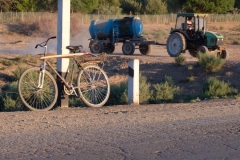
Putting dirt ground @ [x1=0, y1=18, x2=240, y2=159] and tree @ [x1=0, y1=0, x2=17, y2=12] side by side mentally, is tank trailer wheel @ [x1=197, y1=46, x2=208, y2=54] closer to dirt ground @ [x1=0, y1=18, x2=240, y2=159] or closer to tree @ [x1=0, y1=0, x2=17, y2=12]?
dirt ground @ [x1=0, y1=18, x2=240, y2=159]

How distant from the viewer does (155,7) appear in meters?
71.6

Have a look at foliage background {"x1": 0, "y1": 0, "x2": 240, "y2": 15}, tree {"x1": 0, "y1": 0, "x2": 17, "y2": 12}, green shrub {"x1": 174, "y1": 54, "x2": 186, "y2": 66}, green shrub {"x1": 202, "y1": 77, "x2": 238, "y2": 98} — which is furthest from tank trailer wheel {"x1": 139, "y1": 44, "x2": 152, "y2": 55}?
tree {"x1": 0, "y1": 0, "x2": 17, "y2": 12}

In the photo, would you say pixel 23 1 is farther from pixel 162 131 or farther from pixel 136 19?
pixel 162 131

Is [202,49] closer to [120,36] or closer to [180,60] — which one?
[180,60]

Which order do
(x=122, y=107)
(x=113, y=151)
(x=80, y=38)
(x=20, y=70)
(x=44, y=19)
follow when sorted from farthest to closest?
(x=44, y=19) < (x=80, y=38) < (x=20, y=70) < (x=122, y=107) < (x=113, y=151)

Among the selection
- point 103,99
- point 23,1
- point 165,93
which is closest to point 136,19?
point 165,93

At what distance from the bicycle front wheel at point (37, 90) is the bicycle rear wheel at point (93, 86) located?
63cm

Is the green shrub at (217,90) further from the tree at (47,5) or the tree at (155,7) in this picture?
the tree at (155,7)

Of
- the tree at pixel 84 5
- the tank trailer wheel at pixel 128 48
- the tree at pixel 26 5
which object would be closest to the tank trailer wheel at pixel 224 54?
the tank trailer wheel at pixel 128 48

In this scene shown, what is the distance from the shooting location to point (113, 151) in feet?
23.8

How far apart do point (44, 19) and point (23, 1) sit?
14.6m

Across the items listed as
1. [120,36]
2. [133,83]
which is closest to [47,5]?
[120,36]

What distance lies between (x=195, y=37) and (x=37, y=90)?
56.8ft

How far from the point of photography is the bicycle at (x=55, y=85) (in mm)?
10641
